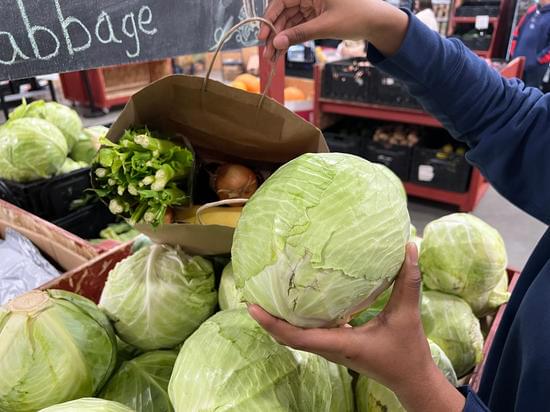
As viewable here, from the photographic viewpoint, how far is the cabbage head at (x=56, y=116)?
8.48 ft

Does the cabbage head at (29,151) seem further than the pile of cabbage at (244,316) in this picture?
Yes

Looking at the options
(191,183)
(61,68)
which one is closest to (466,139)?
(191,183)

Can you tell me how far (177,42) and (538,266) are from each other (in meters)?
1.30

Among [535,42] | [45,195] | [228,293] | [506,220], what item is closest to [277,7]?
[228,293]

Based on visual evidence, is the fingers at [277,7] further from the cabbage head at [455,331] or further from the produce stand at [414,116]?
the produce stand at [414,116]

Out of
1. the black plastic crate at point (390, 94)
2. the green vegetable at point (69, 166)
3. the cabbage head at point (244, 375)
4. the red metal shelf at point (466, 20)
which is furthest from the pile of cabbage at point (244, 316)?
the red metal shelf at point (466, 20)

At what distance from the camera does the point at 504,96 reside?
4.45 ft

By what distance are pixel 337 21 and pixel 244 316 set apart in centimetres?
90

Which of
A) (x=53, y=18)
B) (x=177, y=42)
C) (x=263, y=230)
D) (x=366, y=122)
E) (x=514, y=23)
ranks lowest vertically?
(x=366, y=122)

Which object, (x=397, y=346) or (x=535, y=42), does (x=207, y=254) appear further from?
(x=535, y=42)

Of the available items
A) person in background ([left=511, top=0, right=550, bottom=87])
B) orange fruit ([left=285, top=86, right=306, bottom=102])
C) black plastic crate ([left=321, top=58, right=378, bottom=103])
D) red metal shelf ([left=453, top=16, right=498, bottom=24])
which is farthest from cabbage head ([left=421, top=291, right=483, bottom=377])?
red metal shelf ([left=453, top=16, right=498, bottom=24])

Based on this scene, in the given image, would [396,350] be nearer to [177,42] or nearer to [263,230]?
[263,230]

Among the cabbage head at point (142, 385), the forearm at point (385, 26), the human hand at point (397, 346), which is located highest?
the forearm at point (385, 26)

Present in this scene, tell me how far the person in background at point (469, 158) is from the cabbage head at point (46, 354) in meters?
0.54
